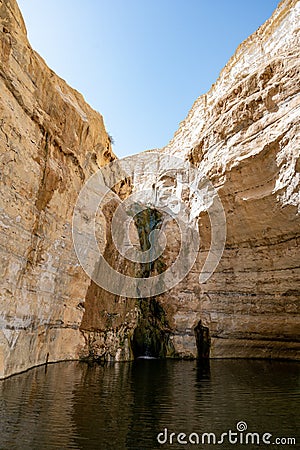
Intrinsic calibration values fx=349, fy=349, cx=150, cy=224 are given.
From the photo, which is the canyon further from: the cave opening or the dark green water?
the dark green water

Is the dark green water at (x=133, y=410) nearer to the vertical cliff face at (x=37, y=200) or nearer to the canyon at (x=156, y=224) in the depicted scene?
the vertical cliff face at (x=37, y=200)

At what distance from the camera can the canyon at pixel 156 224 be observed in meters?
8.77

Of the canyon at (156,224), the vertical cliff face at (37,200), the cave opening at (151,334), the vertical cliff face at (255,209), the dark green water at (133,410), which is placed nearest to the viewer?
the dark green water at (133,410)

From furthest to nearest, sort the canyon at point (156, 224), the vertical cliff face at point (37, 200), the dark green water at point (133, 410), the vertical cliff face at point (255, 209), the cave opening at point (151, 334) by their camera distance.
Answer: the cave opening at point (151, 334)
the vertical cliff face at point (255, 209)
the canyon at point (156, 224)
the vertical cliff face at point (37, 200)
the dark green water at point (133, 410)

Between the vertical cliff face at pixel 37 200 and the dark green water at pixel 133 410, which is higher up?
the vertical cliff face at pixel 37 200

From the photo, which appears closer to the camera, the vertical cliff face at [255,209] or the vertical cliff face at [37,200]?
the vertical cliff face at [37,200]

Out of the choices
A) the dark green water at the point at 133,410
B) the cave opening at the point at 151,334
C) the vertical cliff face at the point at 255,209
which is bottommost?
the dark green water at the point at 133,410

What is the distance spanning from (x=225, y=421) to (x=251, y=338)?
36.5 feet

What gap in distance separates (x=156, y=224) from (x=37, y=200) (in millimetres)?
11032

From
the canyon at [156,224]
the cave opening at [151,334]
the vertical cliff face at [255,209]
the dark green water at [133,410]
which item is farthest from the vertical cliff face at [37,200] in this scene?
the vertical cliff face at [255,209]

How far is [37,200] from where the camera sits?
383 inches

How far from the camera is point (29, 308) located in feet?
31.3

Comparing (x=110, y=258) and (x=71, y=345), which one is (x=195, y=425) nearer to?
(x=71, y=345)

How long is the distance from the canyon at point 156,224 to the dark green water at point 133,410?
84.5 inches
